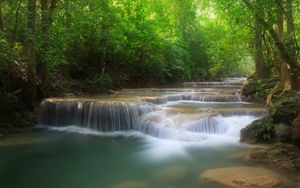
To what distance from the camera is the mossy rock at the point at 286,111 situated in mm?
8922

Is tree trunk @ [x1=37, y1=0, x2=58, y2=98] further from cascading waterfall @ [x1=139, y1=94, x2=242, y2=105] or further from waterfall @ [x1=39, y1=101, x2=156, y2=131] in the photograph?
cascading waterfall @ [x1=139, y1=94, x2=242, y2=105]

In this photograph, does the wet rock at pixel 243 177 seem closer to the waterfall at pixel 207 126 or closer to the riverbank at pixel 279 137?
the riverbank at pixel 279 137

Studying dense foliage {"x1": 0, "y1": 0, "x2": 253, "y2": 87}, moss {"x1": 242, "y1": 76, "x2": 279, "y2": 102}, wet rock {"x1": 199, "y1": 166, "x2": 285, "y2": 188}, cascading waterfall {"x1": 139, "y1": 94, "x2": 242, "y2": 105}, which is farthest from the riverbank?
moss {"x1": 242, "y1": 76, "x2": 279, "y2": 102}

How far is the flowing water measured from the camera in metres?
7.35

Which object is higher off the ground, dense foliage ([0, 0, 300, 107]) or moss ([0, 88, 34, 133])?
dense foliage ([0, 0, 300, 107])

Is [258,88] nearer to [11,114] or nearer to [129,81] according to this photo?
[129,81]

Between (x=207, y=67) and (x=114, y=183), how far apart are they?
89.2 feet

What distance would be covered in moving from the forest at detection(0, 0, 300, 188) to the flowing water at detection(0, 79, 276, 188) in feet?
0.17

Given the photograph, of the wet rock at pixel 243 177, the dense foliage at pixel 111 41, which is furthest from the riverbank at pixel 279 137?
the dense foliage at pixel 111 41

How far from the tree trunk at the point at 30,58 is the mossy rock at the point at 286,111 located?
312 inches

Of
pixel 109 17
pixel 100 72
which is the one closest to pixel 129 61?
pixel 100 72

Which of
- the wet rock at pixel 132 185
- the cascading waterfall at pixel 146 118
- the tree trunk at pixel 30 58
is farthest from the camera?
the tree trunk at pixel 30 58

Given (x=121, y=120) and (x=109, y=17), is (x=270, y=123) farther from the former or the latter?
(x=109, y=17)

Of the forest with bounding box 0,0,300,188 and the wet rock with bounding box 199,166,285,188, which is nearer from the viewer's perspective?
the wet rock with bounding box 199,166,285,188
